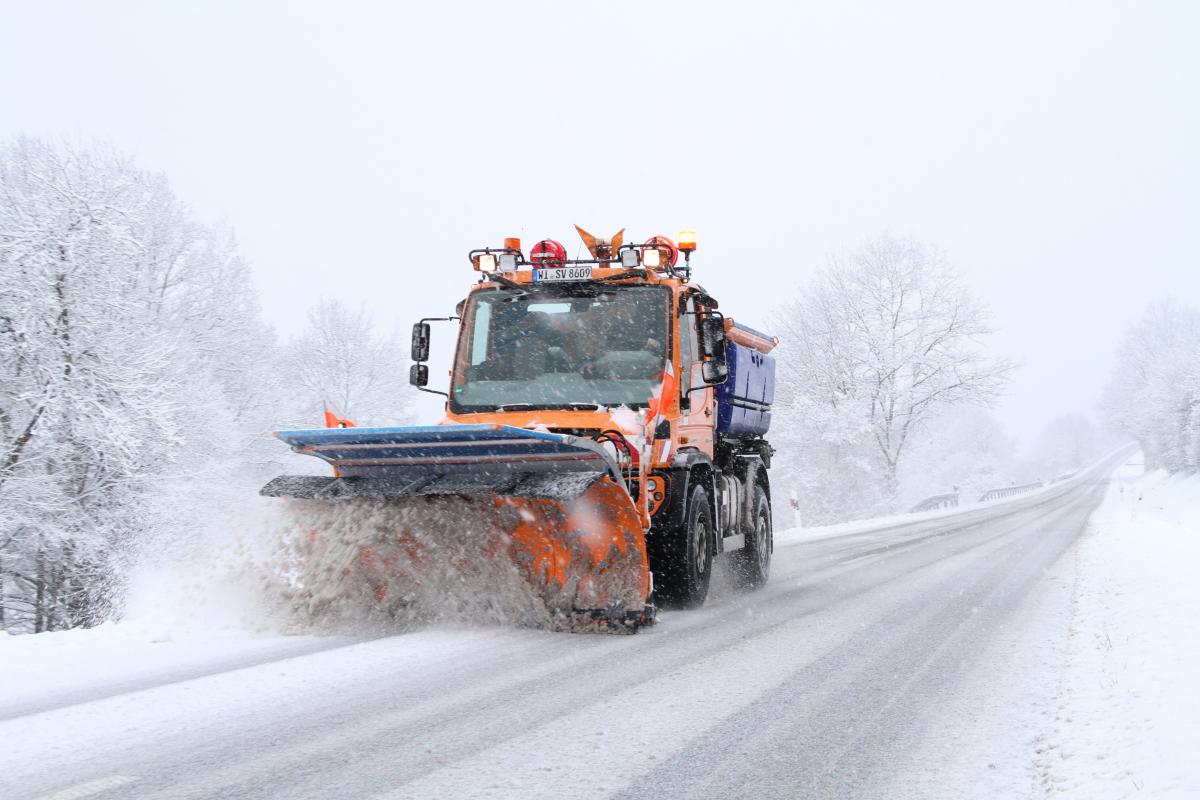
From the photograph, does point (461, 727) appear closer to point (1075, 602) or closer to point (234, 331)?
point (1075, 602)

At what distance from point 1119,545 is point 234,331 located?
20.1 metres

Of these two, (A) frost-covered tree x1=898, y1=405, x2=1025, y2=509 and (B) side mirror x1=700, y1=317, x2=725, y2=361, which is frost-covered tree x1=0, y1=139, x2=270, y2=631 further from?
(A) frost-covered tree x1=898, y1=405, x2=1025, y2=509

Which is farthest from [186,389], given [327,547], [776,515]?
[776,515]

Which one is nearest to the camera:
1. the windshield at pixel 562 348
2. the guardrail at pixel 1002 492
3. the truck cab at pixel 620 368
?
the truck cab at pixel 620 368

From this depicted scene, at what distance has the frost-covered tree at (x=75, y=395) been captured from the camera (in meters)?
16.1

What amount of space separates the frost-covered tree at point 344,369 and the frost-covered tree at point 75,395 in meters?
14.0

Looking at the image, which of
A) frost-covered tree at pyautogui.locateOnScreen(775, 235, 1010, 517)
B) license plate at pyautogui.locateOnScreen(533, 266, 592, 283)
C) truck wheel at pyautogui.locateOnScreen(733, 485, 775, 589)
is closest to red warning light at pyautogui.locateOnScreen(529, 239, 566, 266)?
license plate at pyautogui.locateOnScreen(533, 266, 592, 283)

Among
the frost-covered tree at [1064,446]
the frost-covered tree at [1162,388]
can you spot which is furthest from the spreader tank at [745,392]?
the frost-covered tree at [1064,446]

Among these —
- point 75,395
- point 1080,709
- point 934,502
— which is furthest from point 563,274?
point 934,502

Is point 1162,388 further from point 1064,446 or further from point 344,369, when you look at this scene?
point 1064,446

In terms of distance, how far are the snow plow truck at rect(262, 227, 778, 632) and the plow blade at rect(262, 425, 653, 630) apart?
11mm

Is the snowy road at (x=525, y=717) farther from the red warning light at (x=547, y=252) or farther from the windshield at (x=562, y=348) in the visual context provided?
the red warning light at (x=547, y=252)

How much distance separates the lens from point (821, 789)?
3.44 metres

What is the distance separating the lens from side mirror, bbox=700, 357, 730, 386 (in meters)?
7.68
